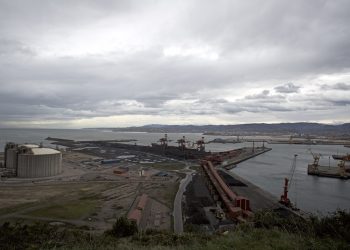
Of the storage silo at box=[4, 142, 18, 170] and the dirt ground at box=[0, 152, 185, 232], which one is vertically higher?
the storage silo at box=[4, 142, 18, 170]

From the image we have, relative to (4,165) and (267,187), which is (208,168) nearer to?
(267,187)

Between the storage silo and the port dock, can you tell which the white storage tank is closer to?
Answer: the storage silo

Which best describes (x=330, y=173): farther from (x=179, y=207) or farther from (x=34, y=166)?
(x=34, y=166)

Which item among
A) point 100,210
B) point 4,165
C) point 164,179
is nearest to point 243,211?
point 100,210

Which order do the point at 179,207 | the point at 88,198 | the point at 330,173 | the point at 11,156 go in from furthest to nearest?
the point at 330,173, the point at 11,156, the point at 88,198, the point at 179,207

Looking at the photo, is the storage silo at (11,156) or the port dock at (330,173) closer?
the storage silo at (11,156)

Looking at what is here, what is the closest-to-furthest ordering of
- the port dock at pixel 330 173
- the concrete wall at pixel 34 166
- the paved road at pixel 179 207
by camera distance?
the paved road at pixel 179 207 < the concrete wall at pixel 34 166 < the port dock at pixel 330 173

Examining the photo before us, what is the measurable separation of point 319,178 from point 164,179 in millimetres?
22879

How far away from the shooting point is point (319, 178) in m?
41.4

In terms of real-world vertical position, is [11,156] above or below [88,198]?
above

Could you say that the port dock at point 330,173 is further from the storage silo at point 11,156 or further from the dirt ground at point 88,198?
the storage silo at point 11,156

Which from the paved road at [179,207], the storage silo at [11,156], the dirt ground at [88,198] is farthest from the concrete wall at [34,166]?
the paved road at [179,207]

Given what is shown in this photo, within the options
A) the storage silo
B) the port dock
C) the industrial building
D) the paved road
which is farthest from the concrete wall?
the port dock

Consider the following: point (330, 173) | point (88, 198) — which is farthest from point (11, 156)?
point (330, 173)
